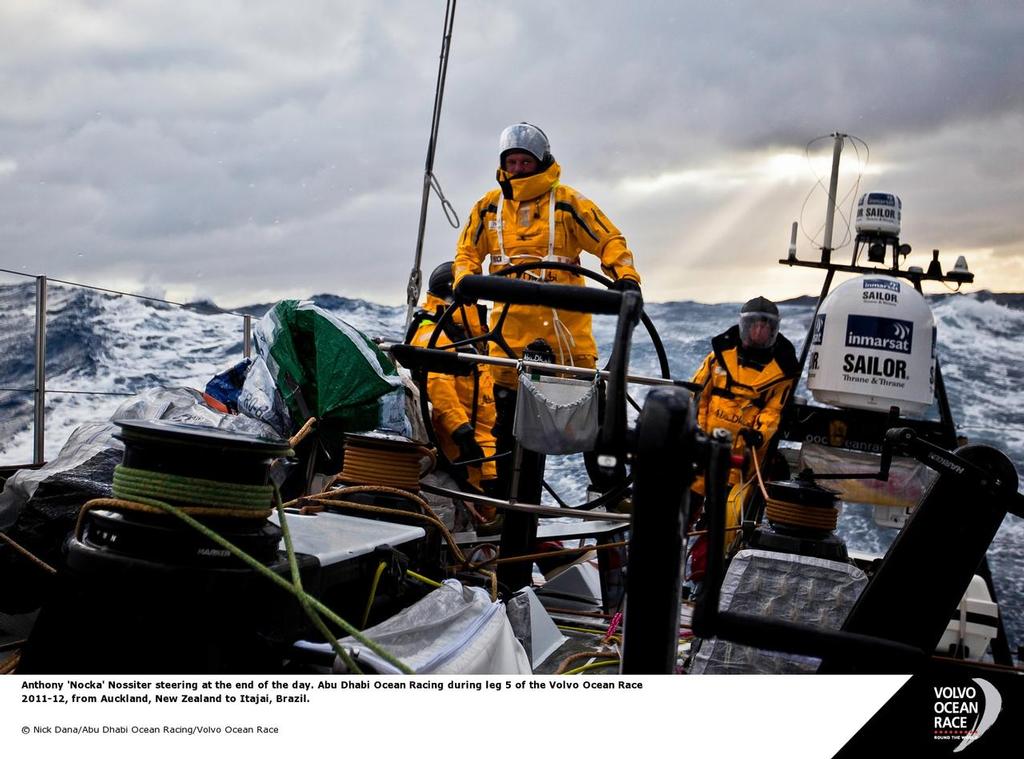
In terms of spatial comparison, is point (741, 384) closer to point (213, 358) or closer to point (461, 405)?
point (461, 405)

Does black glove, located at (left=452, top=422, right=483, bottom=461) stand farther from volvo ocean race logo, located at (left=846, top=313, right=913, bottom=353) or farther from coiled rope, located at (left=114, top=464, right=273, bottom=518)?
coiled rope, located at (left=114, top=464, right=273, bottom=518)

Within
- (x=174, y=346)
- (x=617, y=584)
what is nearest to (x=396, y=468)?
(x=617, y=584)

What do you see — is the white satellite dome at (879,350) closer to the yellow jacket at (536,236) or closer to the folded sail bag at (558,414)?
the yellow jacket at (536,236)

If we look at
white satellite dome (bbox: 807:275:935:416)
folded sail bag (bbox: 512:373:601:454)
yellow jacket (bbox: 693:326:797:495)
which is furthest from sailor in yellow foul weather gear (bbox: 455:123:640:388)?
folded sail bag (bbox: 512:373:601:454)

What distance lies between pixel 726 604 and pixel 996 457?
2.65 feet

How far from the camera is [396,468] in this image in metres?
2.44

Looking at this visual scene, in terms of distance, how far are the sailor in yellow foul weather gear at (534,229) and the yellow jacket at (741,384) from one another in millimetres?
1006

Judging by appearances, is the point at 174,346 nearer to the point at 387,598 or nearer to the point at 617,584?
the point at 617,584

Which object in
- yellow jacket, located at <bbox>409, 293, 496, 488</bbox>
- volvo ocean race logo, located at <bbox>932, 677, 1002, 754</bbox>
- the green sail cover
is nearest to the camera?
volvo ocean race logo, located at <bbox>932, 677, 1002, 754</bbox>

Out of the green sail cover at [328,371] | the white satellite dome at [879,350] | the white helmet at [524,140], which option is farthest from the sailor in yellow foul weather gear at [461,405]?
the white satellite dome at [879,350]

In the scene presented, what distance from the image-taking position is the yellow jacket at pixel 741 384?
475 centimetres

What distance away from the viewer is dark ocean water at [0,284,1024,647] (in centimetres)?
466

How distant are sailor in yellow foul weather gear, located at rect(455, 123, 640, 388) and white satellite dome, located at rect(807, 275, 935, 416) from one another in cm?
85

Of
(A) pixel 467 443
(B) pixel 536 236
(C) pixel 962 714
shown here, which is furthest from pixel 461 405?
(C) pixel 962 714
